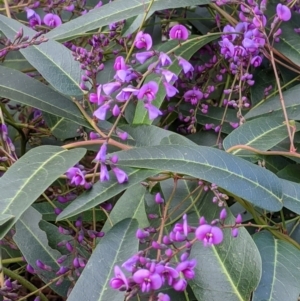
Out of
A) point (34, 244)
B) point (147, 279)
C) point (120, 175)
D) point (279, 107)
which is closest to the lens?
point (147, 279)

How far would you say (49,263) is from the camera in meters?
0.72

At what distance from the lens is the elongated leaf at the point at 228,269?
0.60m

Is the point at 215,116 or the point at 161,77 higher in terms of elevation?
the point at 161,77

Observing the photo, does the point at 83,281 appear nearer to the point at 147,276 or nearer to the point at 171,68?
the point at 147,276

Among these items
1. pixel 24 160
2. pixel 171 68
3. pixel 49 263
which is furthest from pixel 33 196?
pixel 171 68

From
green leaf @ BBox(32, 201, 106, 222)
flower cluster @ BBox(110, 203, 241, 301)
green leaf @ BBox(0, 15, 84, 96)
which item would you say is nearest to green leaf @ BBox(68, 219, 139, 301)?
flower cluster @ BBox(110, 203, 241, 301)

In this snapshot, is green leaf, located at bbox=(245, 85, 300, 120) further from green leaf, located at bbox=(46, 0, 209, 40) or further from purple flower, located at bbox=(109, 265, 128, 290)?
purple flower, located at bbox=(109, 265, 128, 290)

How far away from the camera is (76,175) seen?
2.03ft

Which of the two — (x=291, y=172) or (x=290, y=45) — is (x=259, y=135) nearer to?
(x=291, y=172)

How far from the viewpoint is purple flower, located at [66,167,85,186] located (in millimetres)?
615

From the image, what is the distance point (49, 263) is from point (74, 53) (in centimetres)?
28

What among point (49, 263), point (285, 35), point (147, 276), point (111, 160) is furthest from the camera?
point (285, 35)

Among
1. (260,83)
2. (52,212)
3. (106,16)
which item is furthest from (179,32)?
(52,212)

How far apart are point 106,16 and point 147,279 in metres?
0.42
